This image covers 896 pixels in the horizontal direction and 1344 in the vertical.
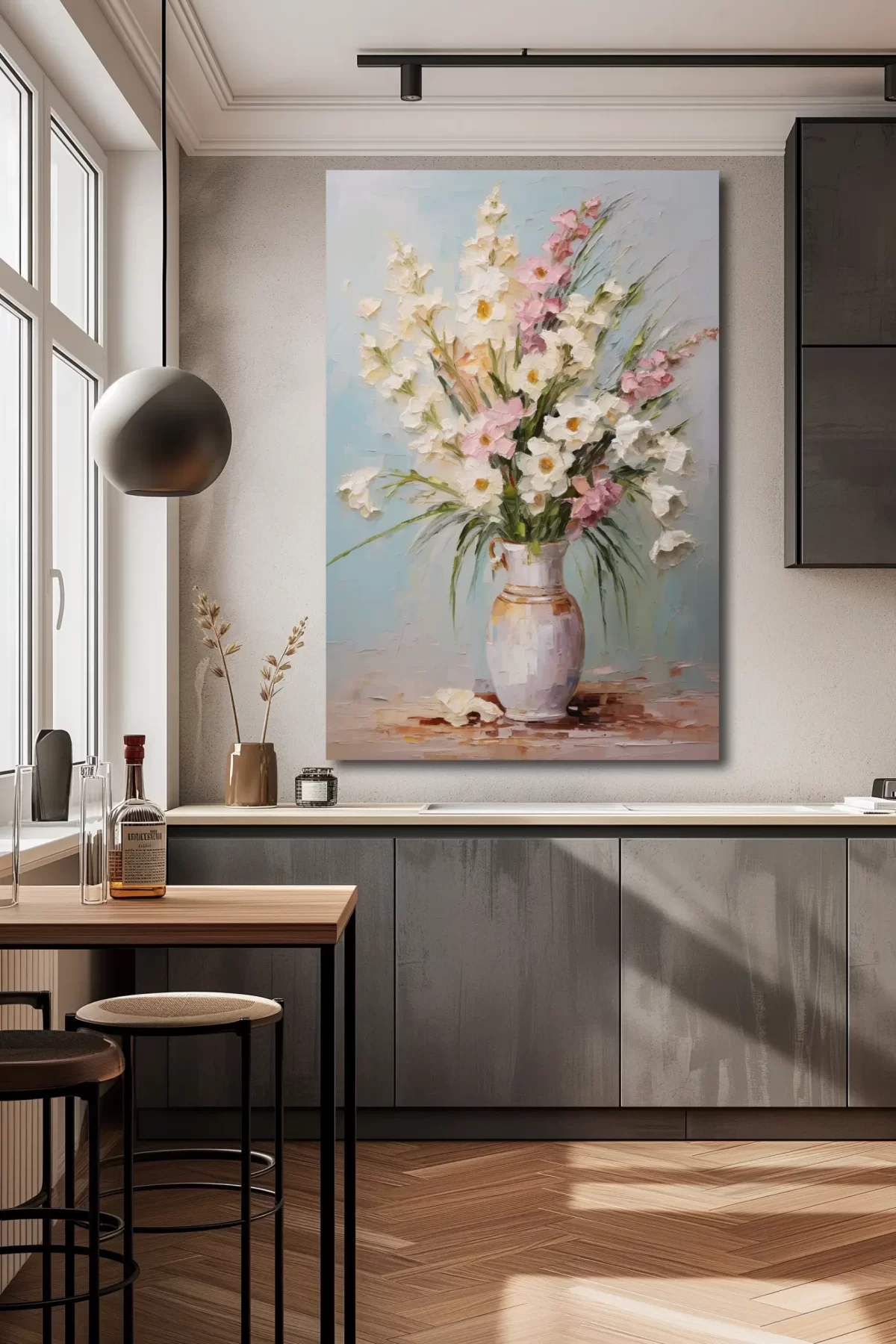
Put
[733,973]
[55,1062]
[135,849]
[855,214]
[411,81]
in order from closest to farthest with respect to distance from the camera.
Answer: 1. [55,1062]
2. [135,849]
3. [733,973]
4. [411,81]
5. [855,214]

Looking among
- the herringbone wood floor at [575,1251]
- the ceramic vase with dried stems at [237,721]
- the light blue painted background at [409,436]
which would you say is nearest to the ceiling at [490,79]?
the light blue painted background at [409,436]

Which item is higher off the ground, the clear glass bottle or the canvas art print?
the canvas art print

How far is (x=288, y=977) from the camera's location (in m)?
3.59

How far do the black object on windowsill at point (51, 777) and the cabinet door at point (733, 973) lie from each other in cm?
173

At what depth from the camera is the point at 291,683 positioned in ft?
13.4

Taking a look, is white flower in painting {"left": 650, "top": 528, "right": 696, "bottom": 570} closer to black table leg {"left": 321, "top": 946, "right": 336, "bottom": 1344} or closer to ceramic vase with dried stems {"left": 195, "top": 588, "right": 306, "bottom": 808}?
ceramic vase with dried stems {"left": 195, "top": 588, "right": 306, "bottom": 808}

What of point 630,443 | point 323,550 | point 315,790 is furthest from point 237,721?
point 630,443

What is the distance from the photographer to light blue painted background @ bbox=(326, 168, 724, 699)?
4051 mm

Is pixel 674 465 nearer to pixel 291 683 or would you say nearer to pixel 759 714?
pixel 759 714

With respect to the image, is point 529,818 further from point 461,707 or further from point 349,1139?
point 349,1139

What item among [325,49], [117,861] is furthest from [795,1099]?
[325,49]

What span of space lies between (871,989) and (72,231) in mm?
3106

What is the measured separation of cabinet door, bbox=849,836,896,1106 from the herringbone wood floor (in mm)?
193

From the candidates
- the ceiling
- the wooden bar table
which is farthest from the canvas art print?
the wooden bar table
